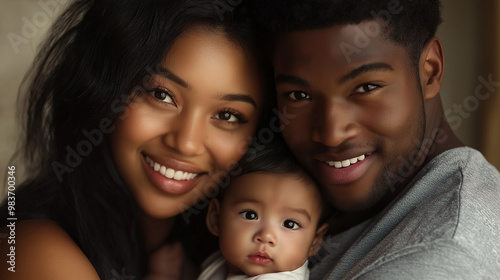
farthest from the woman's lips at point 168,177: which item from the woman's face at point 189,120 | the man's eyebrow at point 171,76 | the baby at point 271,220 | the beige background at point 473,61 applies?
the beige background at point 473,61

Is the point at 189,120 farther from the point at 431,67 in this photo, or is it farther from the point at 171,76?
the point at 431,67

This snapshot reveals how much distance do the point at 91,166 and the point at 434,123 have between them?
2.86ft

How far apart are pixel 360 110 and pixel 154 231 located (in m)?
A: 0.75

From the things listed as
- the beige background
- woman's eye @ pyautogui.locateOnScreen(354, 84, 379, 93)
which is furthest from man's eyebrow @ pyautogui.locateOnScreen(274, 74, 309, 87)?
the beige background

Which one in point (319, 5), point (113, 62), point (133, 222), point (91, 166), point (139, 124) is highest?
point (319, 5)

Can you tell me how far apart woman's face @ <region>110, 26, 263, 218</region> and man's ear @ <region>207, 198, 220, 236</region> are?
50 millimetres

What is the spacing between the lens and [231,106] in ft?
4.54

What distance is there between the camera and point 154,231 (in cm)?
167

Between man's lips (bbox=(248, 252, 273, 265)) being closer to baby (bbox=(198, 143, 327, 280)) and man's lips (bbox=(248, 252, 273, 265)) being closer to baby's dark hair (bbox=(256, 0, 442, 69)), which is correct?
baby (bbox=(198, 143, 327, 280))

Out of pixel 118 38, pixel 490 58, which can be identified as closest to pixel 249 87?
pixel 118 38

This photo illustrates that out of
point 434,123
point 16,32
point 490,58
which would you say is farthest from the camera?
point 16,32

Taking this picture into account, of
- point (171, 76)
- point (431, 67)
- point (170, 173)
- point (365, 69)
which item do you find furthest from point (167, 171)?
point (431, 67)

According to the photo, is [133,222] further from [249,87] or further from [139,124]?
[249,87]

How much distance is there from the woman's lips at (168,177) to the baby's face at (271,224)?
158mm
